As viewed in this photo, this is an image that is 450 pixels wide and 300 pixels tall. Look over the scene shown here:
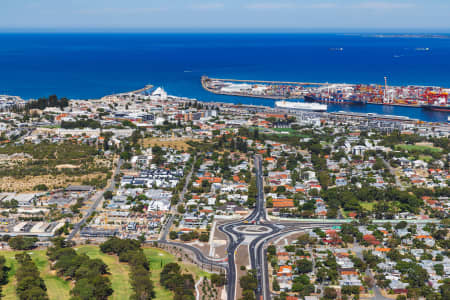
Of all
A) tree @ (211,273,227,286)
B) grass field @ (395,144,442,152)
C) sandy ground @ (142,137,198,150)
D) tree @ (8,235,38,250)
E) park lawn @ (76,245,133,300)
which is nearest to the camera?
park lawn @ (76,245,133,300)

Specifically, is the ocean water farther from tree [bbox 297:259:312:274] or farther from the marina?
tree [bbox 297:259:312:274]

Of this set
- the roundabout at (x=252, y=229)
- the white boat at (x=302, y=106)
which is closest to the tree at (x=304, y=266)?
the roundabout at (x=252, y=229)

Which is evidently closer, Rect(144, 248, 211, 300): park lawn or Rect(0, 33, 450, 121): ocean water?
Rect(144, 248, 211, 300): park lawn

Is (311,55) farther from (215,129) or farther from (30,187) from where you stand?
(30,187)

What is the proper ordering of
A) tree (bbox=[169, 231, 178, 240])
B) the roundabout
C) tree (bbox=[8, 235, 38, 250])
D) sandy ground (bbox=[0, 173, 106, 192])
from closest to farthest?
tree (bbox=[8, 235, 38, 250])
tree (bbox=[169, 231, 178, 240])
the roundabout
sandy ground (bbox=[0, 173, 106, 192])

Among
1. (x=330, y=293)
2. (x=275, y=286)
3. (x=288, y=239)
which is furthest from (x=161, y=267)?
(x=330, y=293)

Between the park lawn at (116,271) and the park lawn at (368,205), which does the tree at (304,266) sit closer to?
the park lawn at (116,271)

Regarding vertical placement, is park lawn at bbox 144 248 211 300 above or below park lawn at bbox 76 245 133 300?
above

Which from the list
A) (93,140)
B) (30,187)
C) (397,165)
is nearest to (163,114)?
(93,140)

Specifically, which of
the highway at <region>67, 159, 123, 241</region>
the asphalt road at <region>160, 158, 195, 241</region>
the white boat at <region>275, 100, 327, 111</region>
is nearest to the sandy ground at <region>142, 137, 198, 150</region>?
the highway at <region>67, 159, 123, 241</region>
